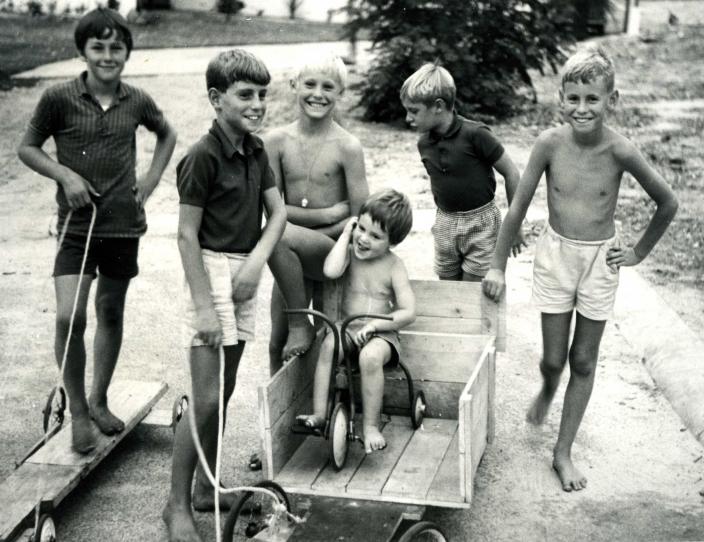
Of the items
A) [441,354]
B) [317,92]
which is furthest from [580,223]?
[317,92]

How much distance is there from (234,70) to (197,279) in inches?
28.6

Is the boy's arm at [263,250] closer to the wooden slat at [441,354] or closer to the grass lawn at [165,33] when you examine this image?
the wooden slat at [441,354]

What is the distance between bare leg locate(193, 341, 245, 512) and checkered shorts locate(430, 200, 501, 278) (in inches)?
51.4

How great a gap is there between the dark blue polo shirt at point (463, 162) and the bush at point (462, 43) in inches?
262

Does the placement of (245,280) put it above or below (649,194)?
below

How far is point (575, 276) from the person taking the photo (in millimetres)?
3883

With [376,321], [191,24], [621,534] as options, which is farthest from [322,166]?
[191,24]

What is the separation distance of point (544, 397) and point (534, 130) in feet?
23.8

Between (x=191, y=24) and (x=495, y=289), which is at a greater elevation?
(x=495, y=289)

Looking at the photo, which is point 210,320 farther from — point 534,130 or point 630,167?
point 534,130

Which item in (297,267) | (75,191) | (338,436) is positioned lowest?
(338,436)

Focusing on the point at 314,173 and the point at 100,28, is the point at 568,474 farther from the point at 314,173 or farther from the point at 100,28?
the point at 100,28

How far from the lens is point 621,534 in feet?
11.7

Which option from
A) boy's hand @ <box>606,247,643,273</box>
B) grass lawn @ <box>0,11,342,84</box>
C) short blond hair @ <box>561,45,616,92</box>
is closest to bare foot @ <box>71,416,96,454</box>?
boy's hand @ <box>606,247,643,273</box>
